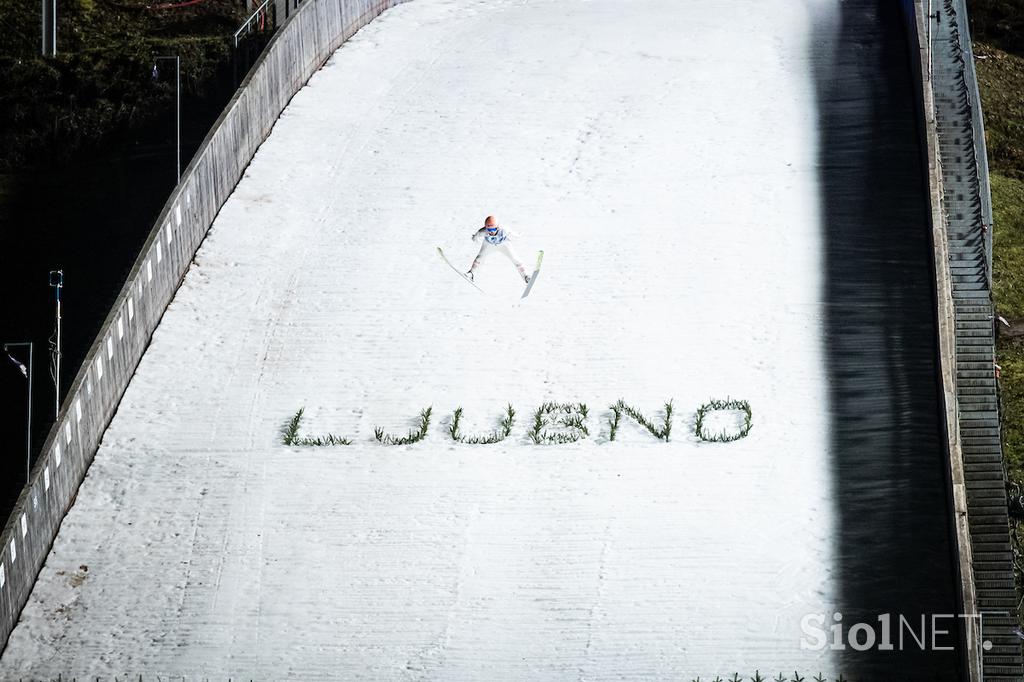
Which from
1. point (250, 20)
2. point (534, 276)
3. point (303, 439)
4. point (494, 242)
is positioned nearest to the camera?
point (303, 439)

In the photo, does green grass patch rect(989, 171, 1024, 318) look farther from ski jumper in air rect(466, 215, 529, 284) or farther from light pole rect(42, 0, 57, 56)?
light pole rect(42, 0, 57, 56)

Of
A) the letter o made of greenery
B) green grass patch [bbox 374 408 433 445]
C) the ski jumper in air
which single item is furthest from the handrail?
the letter o made of greenery

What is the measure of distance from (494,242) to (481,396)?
2.11 metres

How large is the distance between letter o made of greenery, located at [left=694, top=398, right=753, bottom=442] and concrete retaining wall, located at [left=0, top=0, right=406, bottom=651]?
253 inches

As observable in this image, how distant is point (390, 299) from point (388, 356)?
1.14m

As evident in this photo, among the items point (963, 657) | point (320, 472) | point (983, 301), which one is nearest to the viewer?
point (963, 657)

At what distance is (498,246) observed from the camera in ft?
58.3

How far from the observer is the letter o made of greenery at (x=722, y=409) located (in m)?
15.9

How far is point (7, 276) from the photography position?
774 inches

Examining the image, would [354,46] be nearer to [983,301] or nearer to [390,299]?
[390,299]

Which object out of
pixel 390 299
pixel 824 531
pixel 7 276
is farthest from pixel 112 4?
pixel 824 531

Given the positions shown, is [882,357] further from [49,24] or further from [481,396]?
[49,24]

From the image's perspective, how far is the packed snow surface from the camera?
44.7 feet

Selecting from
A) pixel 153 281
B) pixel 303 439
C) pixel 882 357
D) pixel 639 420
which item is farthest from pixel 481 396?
pixel 882 357
